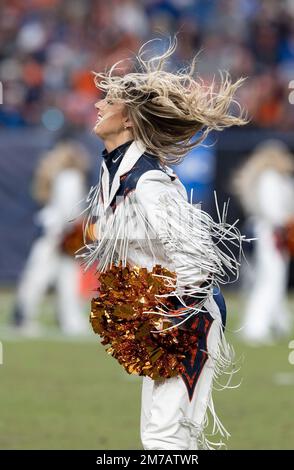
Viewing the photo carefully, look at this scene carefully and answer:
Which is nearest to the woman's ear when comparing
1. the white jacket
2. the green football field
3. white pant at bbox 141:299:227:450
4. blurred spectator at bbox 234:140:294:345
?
the white jacket

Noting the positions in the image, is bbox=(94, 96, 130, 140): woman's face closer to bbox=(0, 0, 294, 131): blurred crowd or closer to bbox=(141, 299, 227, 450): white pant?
bbox=(141, 299, 227, 450): white pant

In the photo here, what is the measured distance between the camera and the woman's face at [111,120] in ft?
18.5

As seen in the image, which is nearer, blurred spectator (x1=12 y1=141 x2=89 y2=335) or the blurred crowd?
blurred spectator (x1=12 y1=141 x2=89 y2=335)

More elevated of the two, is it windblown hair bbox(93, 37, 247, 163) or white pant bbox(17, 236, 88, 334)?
windblown hair bbox(93, 37, 247, 163)

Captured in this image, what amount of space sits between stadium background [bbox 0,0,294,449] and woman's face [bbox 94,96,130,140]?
4297mm

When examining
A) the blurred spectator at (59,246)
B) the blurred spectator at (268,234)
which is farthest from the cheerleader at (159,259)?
the blurred spectator at (59,246)

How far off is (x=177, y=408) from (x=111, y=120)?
1.33 m

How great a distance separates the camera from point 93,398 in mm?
9820

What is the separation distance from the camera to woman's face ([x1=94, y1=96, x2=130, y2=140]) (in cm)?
563

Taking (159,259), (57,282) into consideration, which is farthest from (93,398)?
(57,282)

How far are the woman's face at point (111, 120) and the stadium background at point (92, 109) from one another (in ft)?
14.1

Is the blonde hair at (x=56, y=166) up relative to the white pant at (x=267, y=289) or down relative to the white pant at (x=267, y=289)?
up

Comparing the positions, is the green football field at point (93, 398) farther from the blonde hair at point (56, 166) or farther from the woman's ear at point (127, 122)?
the woman's ear at point (127, 122)

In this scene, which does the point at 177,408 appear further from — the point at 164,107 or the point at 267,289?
the point at 267,289
